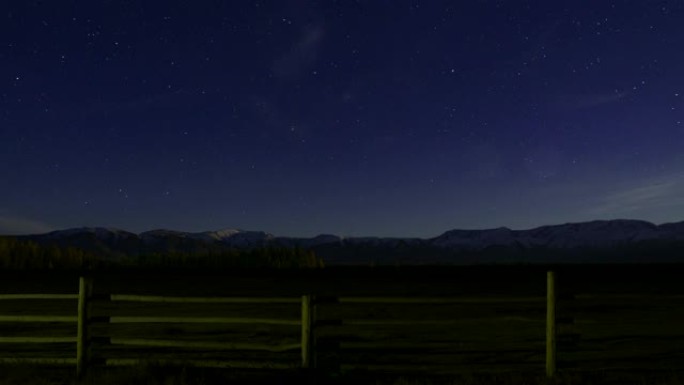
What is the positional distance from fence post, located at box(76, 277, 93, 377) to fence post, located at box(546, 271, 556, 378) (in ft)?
22.6

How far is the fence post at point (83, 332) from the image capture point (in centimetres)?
1131

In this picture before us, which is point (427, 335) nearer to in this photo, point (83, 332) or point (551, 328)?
point (551, 328)

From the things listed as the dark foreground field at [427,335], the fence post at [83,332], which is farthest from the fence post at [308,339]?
the fence post at [83,332]

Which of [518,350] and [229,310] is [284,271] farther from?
[518,350]

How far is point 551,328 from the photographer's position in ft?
36.0

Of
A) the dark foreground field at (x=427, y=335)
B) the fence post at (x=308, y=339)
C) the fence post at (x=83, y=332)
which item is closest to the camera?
the fence post at (x=308, y=339)

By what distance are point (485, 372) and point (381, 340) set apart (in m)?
4.47

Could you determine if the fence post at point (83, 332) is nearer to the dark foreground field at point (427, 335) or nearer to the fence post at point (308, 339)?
the dark foreground field at point (427, 335)

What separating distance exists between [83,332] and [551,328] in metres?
7.03

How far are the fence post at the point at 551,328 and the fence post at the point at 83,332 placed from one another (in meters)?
6.89

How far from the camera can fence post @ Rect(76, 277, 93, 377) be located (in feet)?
37.1

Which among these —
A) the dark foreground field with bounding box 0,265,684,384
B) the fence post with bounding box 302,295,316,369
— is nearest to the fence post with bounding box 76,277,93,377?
the dark foreground field with bounding box 0,265,684,384

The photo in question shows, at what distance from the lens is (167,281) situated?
34062 millimetres

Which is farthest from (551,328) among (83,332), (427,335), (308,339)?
(83,332)
